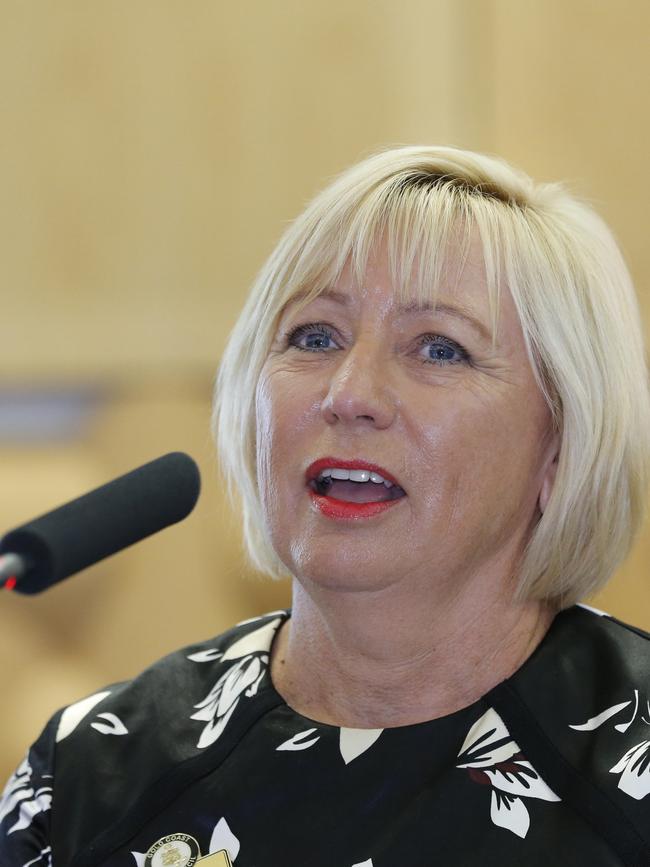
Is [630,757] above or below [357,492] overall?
below

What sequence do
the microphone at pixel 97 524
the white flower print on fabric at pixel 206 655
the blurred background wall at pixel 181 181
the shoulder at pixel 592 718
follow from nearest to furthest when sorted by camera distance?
the microphone at pixel 97 524 < the shoulder at pixel 592 718 < the white flower print on fabric at pixel 206 655 < the blurred background wall at pixel 181 181

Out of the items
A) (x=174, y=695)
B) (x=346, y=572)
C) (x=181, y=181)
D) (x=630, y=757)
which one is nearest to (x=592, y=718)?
(x=630, y=757)

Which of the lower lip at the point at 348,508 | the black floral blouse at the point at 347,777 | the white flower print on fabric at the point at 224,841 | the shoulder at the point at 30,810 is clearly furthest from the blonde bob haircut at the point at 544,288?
the shoulder at the point at 30,810

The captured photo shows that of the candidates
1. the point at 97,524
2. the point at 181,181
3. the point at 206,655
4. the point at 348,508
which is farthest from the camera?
the point at 181,181

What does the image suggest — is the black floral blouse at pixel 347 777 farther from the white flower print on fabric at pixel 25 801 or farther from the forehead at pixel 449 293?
the forehead at pixel 449 293

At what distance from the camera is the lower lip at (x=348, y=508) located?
1562 millimetres

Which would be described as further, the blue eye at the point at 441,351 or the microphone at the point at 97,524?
the blue eye at the point at 441,351

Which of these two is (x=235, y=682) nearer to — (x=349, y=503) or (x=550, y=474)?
(x=349, y=503)

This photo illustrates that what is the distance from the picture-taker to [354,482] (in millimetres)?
1607

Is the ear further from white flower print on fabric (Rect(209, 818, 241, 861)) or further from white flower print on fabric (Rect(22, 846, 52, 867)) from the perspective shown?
white flower print on fabric (Rect(22, 846, 52, 867))

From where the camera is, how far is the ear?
5.57 feet

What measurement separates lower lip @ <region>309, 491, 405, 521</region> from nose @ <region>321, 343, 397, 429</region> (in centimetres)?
10

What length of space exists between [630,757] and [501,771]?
6.0 inches

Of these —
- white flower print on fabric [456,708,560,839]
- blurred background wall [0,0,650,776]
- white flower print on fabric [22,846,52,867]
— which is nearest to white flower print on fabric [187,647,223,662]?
white flower print on fabric [22,846,52,867]
